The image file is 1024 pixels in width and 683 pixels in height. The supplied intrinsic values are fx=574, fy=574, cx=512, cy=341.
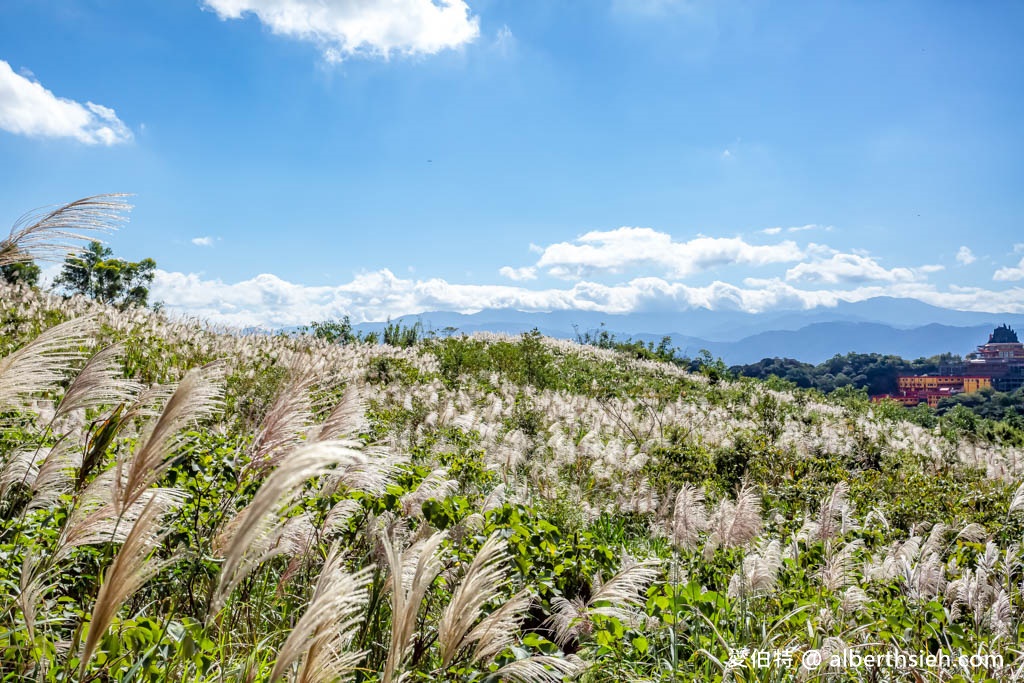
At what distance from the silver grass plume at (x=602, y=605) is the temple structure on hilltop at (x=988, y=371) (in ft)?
327

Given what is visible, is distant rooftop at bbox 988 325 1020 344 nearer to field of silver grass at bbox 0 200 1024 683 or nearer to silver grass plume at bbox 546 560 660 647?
field of silver grass at bbox 0 200 1024 683

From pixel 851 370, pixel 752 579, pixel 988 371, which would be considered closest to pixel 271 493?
pixel 752 579

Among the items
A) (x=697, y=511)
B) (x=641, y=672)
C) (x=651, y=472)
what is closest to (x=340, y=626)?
(x=641, y=672)

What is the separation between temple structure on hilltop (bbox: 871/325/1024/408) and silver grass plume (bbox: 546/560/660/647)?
99.6m

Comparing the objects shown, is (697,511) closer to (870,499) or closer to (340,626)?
(340,626)

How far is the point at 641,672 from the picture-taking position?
10.2 feet

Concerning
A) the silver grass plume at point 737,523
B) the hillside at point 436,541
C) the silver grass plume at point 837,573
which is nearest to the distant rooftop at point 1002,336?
the hillside at point 436,541

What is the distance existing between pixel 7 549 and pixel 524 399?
1032 cm

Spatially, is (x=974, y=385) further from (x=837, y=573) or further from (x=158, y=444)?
(x=158, y=444)

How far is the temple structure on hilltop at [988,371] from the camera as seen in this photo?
90.2 m

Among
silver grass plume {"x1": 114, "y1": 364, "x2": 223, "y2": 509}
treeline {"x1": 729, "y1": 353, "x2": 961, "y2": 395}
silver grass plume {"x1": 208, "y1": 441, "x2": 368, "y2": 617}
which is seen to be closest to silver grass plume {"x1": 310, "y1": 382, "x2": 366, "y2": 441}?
silver grass plume {"x1": 114, "y1": 364, "x2": 223, "y2": 509}

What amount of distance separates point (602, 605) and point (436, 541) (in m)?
2.31

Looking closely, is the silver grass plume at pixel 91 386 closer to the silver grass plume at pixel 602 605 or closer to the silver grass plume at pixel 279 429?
the silver grass plume at pixel 279 429

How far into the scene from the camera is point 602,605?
143 inches
